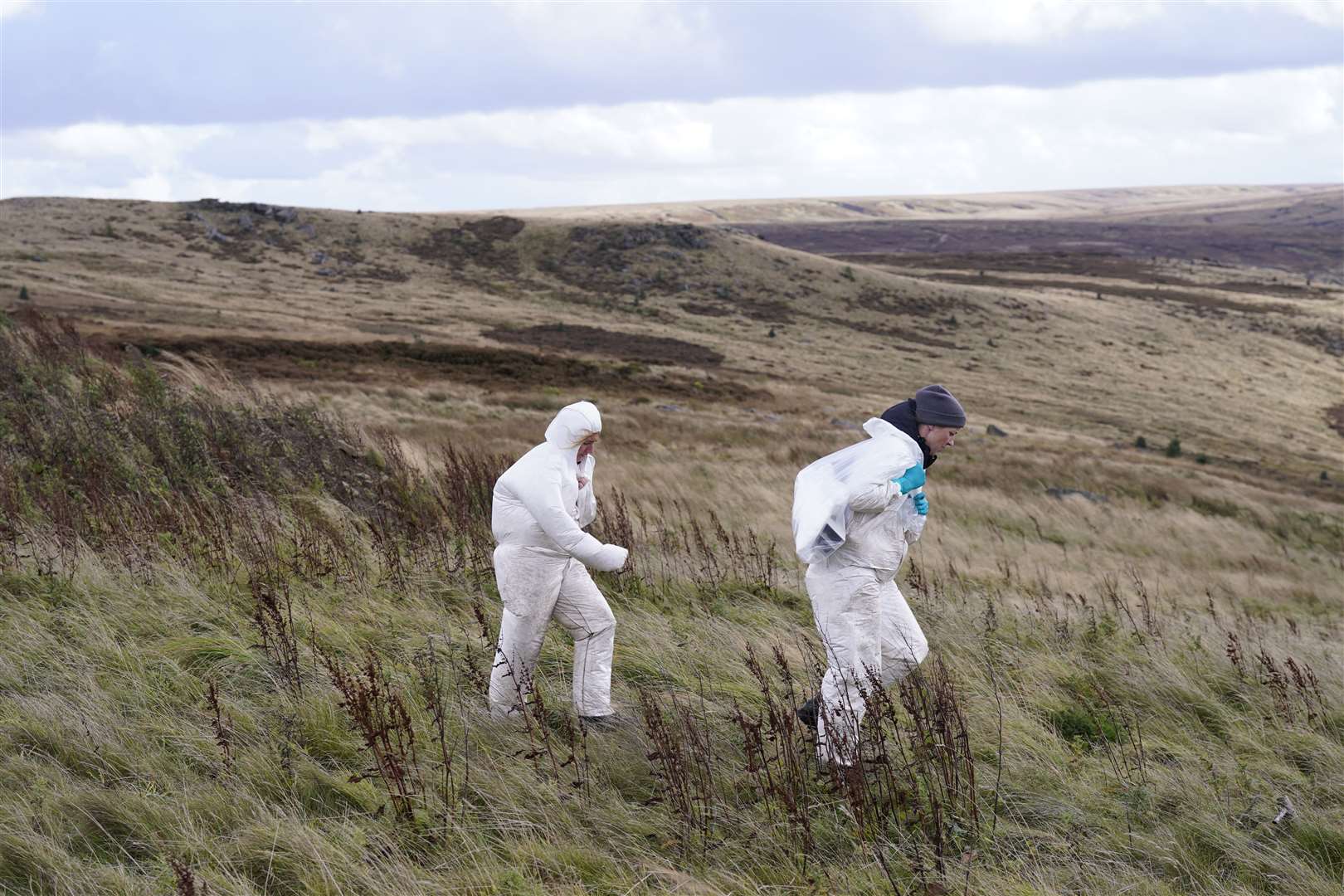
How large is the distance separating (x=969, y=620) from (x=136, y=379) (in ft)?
28.5

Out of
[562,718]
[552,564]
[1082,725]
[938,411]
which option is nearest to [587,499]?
[552,564]

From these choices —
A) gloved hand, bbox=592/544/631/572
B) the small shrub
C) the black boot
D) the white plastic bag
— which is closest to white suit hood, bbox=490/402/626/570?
gloved hand, bbox=592/544/631/572

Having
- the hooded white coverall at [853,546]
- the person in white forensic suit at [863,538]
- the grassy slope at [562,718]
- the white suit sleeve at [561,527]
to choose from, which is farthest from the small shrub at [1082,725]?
the white suit sleeve at [561,527]

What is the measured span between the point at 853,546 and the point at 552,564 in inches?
54.6

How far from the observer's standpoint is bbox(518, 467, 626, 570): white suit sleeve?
4363 millimetres

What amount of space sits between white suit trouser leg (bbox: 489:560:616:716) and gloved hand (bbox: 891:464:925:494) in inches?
58.1

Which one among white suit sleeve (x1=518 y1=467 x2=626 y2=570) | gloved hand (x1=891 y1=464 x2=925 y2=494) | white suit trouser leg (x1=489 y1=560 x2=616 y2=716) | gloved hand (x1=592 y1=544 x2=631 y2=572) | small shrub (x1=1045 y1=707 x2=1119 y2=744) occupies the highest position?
gloved hand (x1=891 y1=464 x2=925 y2=494)

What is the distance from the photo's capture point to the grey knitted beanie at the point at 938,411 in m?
4.40

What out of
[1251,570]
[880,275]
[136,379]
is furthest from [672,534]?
[880,275]

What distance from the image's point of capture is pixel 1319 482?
2795 cm

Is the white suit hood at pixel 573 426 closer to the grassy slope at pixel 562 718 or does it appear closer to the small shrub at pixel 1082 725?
the grassy slope at pixel 562 718

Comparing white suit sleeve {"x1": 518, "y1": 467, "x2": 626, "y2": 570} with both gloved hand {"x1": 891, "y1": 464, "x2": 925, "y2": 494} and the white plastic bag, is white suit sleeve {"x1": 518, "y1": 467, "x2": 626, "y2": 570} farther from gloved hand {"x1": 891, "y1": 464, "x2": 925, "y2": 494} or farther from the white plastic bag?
gloved hand {"x1": 891, "y1": 464, "x2": 925, "y2": 494}

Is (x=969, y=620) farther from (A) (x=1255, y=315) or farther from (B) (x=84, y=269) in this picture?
(A) (x=1255, y=315)

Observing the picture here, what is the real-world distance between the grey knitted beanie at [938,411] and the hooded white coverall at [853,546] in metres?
0.13
